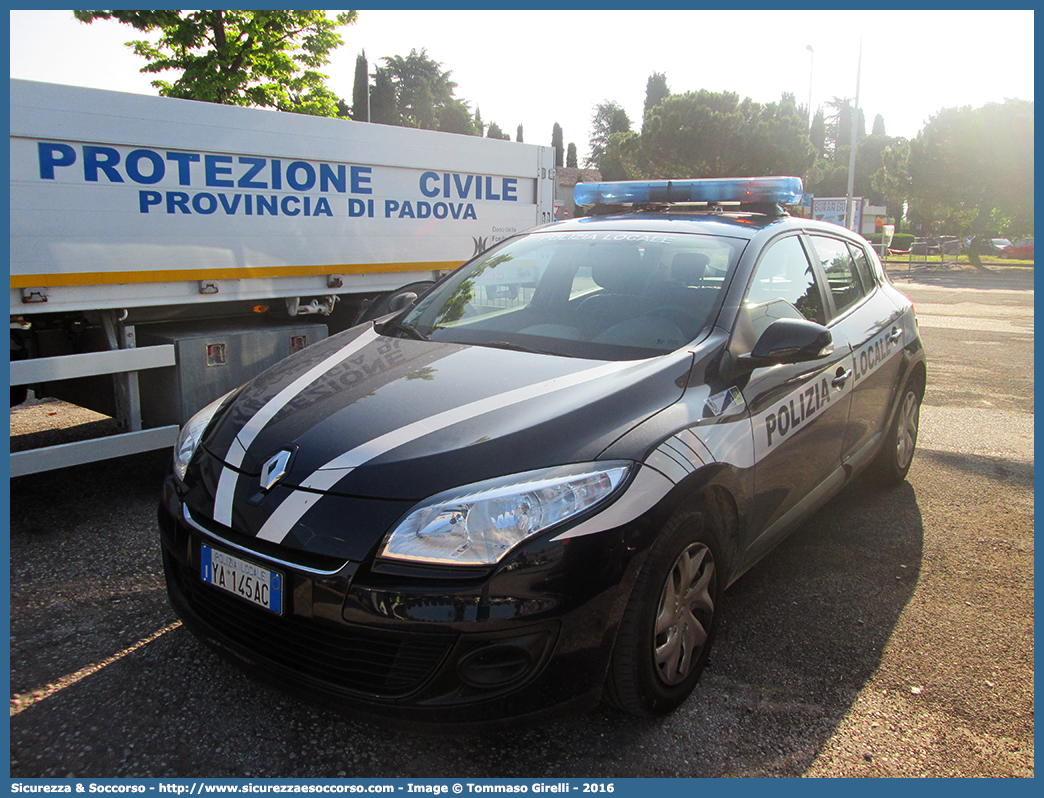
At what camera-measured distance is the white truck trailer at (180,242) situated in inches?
165

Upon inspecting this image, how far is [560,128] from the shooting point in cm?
8638

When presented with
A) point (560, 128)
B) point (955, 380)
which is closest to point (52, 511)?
point (955, 380)

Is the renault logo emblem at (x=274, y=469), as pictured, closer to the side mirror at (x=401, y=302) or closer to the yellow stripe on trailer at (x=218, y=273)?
the side mirror at (x=401, y=302)

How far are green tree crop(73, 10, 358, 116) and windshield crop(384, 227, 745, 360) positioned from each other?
1732 centimetres

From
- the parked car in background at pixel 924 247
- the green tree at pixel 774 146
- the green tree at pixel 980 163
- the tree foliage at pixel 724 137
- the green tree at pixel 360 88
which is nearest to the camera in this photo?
the green tree at pixel 980 163

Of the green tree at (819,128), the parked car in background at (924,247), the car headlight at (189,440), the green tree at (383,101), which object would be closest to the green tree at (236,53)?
the car headlight at (189,440)

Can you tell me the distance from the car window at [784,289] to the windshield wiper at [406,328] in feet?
4.28

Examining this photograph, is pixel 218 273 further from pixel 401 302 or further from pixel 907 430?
pixel 907 430

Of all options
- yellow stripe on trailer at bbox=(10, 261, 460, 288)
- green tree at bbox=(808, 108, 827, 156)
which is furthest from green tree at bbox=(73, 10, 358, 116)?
green tree at bbox=(808, 108, 827, 156)

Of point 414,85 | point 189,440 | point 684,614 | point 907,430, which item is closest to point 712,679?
point 684,614

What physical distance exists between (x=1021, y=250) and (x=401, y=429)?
43596mm

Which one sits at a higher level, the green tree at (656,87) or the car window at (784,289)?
the green tree at (656,87)

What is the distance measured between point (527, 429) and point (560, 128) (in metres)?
89.1

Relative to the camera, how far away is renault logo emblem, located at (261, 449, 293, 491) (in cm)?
231
